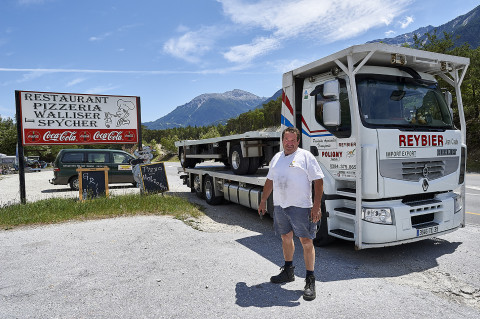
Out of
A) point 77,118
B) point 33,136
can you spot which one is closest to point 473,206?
point 77,118

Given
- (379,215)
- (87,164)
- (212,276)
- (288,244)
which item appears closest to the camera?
(288,244)

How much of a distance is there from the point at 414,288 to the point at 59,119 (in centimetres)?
977

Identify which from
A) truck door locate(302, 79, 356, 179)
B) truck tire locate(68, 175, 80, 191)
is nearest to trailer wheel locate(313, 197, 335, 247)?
truck door locate(302, 79, 356, 179)

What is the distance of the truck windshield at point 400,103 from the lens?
15.6ft

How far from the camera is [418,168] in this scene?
4797mm

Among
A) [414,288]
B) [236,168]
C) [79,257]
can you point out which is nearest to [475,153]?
[236,168]

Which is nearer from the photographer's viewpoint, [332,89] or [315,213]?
[315,213]

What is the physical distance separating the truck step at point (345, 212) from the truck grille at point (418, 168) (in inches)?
27.9

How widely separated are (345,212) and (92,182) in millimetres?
7540

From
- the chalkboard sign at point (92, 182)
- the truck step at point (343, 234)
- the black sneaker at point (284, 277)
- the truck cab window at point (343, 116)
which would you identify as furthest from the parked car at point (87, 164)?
the black sneaker at point (284, 277)

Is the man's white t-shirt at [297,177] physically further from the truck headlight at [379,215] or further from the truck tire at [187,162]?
the truck tire at [187,162]

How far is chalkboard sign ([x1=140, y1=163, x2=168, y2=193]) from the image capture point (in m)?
9.73

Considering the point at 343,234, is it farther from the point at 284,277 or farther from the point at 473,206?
the point at 473,206

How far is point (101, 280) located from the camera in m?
4.02
